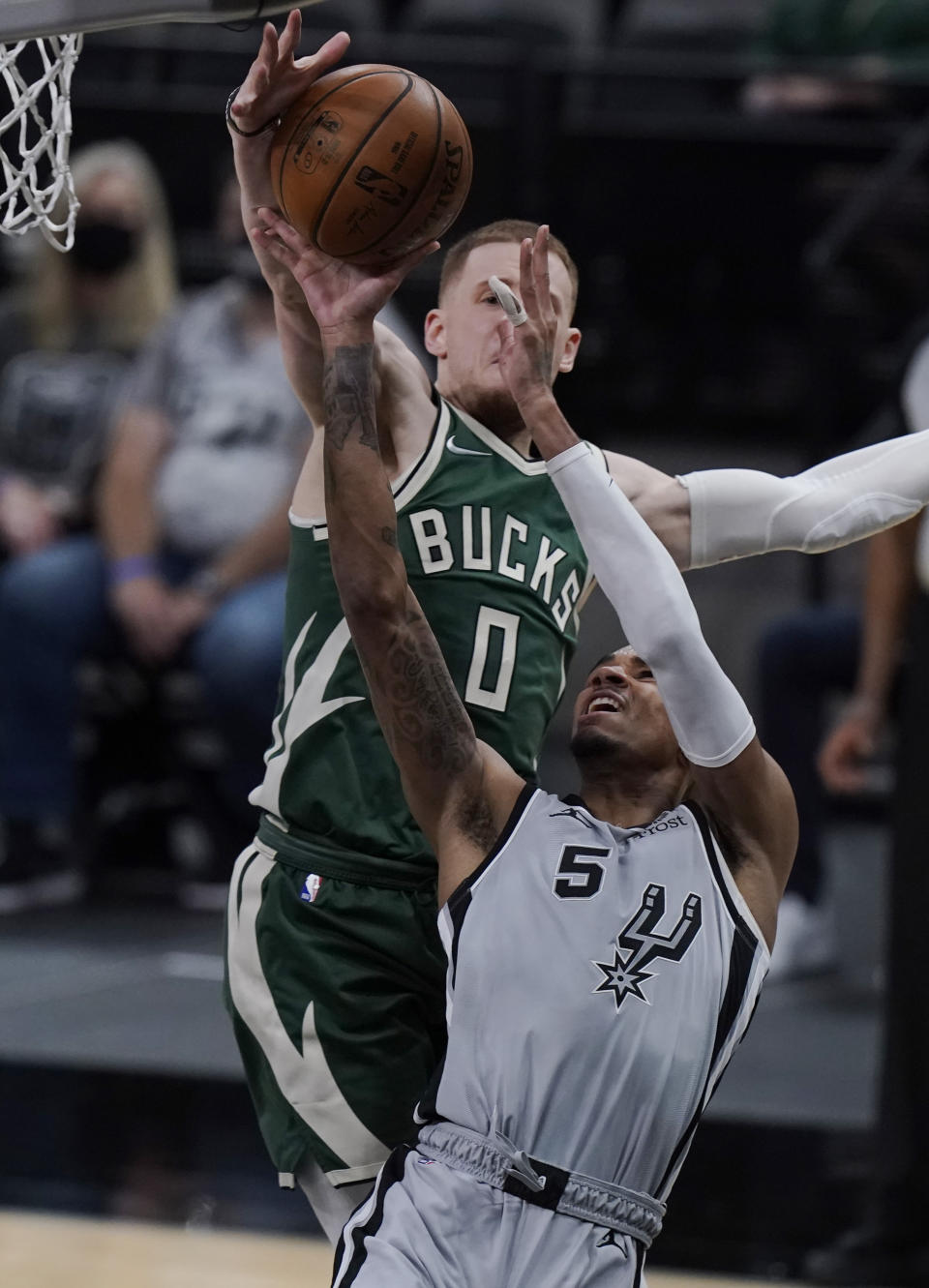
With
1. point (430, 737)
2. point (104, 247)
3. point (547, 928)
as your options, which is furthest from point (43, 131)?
point (104, 247)

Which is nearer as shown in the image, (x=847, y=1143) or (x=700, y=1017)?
(x=700, y=1017)

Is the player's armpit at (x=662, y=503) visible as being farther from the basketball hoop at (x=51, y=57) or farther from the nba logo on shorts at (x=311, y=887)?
the basketball hoop at (x=51, y=57)

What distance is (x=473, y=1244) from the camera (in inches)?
98.6

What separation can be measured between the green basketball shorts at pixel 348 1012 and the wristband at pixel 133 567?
11.7ft

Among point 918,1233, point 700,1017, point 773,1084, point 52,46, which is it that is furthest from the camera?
point 773,1084

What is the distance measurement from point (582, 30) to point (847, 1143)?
19.6ft

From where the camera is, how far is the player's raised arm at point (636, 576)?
2504 mm

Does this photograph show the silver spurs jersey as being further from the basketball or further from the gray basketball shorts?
the basketball

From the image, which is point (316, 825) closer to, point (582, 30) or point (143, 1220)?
→ point (143, 1220)

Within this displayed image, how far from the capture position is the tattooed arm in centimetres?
256

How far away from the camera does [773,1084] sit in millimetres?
5246

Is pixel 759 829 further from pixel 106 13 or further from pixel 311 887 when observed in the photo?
pixel 106 13

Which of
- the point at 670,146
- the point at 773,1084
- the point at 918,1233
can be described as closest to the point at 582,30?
the point at 670,146

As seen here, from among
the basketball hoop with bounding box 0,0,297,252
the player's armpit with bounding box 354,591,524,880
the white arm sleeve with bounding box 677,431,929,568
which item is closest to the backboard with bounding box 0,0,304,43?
the basketball hoop with bounding box 0,0,297,252
